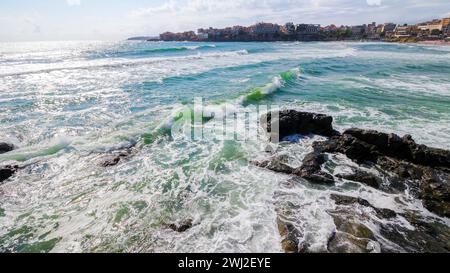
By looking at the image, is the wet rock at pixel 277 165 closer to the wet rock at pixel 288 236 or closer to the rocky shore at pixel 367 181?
the rocky shore at pixel 367 181

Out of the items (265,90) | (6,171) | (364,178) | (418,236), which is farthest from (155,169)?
(265,90)

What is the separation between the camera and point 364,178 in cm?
810

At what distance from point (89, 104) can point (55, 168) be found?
885 centimetres

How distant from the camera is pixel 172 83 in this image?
76.8ft

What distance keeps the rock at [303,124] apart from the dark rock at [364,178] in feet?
11.4

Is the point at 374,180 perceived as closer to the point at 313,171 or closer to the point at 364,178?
the point at 364,178

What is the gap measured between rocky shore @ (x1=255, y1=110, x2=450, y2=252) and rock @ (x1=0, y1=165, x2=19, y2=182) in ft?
26.7

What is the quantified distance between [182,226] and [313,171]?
4566mm

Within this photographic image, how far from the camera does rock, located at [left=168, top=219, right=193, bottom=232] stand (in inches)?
245

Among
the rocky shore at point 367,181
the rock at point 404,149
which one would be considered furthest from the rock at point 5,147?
the rock at point 404,149

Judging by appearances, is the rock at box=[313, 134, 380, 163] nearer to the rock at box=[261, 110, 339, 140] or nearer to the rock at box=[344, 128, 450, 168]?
the rock at box=[344, 128, 450, 168]

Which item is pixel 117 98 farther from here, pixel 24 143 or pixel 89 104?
pixel 24 143

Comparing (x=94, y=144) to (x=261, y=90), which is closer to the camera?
(x=94, y=144)
